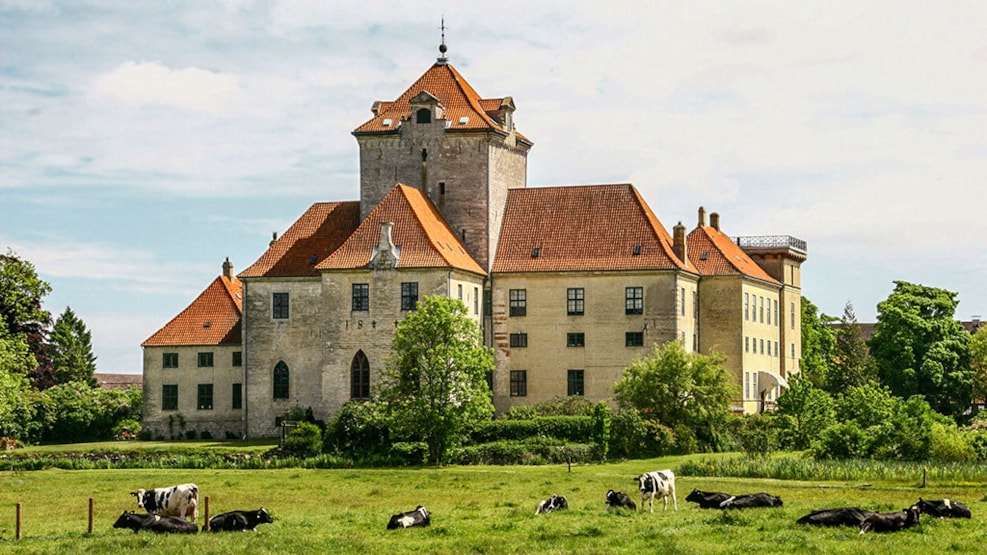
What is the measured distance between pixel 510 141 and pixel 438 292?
12846mm

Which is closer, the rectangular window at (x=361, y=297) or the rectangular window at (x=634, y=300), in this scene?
the rectangular window at (x=361, y=297)

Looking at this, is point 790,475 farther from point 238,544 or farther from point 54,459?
point 54,459

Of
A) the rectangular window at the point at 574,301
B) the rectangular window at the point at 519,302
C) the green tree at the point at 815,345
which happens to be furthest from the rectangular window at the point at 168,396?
the green tree at the point at 815,345

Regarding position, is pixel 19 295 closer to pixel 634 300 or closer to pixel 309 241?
pixel 309 241

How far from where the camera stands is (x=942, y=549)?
27625 mm

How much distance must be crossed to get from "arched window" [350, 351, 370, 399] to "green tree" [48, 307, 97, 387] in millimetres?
50716

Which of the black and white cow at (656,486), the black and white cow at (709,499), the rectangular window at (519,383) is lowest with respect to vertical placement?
the black and white cow at (709,499)

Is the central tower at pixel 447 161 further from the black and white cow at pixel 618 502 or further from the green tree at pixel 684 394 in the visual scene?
the black and white cow at pixel 618 502

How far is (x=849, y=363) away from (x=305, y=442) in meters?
45.5

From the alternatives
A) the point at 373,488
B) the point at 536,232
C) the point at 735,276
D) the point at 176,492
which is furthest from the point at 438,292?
the point at 176,492

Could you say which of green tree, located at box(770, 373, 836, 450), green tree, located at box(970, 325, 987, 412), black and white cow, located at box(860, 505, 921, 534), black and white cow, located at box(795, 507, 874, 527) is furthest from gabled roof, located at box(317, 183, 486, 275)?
black and white cow, located at box(860, 505, 921, 534)

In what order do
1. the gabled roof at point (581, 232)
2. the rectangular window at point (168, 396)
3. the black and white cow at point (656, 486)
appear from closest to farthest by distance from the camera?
1. the black and white cow at point (656, 486)
2. the gabled roof at point (581, 232)
3. the rectangular window at point (168, 396)

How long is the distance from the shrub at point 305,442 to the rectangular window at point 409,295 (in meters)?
8.41

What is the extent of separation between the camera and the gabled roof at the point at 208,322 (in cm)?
7669
